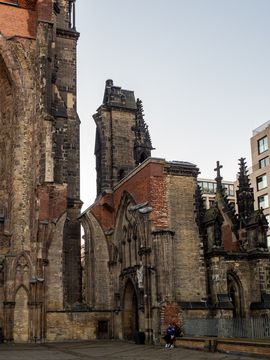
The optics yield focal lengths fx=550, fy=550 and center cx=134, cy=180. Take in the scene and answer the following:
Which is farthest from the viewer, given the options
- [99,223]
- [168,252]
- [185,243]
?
[99,223]

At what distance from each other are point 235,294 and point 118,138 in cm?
1106

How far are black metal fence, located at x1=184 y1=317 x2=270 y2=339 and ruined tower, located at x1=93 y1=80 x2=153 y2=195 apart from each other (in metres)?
10.1

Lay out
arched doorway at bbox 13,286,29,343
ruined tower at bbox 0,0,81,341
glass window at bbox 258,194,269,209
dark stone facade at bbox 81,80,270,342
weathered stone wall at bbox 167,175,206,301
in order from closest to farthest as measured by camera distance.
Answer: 1. dark stone facade at bbox 81,80,270,342
2. weathered stone wall at bbox 167,175,206,301
3. arched doorway at bbox 13,286,29,343
4. ruined tower at bbox 0,0,81,341
5. glass window at bbox 258,194,269,209

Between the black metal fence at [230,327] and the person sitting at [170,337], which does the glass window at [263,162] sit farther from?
the person sitting at [170,337]

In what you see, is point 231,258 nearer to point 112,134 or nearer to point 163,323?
point 163,323

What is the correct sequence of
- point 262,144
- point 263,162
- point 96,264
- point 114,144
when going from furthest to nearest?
1. point 262,144
2. point 263,162
3. point 114,144
4. point 96,264

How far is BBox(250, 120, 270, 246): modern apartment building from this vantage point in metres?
65.9

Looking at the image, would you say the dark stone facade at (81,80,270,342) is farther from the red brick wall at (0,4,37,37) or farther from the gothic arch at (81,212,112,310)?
the red brick wall at (0,4,37,37)

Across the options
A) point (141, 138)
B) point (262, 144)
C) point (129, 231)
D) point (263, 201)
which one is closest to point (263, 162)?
point (262, 144)

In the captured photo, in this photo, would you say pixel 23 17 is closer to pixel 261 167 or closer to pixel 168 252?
pixel 168 252

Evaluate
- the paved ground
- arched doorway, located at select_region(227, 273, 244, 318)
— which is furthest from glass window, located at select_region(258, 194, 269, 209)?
the paved ground

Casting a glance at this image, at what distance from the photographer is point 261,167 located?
67062 mm

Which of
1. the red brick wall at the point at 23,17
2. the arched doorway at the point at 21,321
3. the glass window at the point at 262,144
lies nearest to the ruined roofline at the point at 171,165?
→ the arched doorway at the point at 21,321

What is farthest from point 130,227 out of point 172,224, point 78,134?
point 78,134
